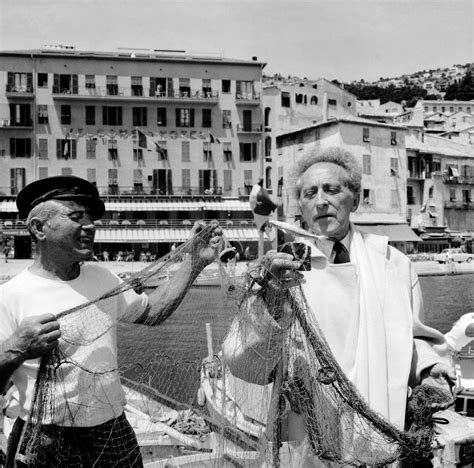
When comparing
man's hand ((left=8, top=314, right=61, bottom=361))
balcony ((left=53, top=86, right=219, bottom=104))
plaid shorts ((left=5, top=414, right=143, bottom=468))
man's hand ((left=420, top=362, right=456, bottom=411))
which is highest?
balcony ((left=53, top=86, right=219, bottom=104))

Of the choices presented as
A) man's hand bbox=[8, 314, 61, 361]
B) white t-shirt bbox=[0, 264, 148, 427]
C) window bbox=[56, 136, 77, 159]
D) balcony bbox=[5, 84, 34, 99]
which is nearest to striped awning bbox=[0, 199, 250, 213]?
window bbox=[56, 136, 77, 159]

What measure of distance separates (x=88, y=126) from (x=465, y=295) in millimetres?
28966

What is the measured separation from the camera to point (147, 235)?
50.5m

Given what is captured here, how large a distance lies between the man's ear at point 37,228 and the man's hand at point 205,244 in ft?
2.58

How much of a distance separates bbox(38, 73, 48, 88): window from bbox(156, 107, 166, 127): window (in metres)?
8.15

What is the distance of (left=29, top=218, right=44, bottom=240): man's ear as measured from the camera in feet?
10.5

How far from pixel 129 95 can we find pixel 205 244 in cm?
4982

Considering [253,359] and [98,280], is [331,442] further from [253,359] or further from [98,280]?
[98,280]

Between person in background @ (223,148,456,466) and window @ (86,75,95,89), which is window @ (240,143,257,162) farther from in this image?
person in background @ (223,148,456,466)

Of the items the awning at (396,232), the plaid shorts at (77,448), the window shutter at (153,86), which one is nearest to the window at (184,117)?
the window shutter at (153,86)

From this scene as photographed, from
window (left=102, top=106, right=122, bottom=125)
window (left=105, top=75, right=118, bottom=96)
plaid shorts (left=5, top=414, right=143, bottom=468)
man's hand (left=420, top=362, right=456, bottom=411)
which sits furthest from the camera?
window (left=102, top=106, right=122, bottom=125)

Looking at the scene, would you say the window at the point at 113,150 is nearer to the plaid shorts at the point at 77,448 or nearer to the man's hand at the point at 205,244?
the man's hand at the point at 205,244

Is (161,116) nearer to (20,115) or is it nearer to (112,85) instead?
(112,85)

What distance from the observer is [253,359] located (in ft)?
10.1
